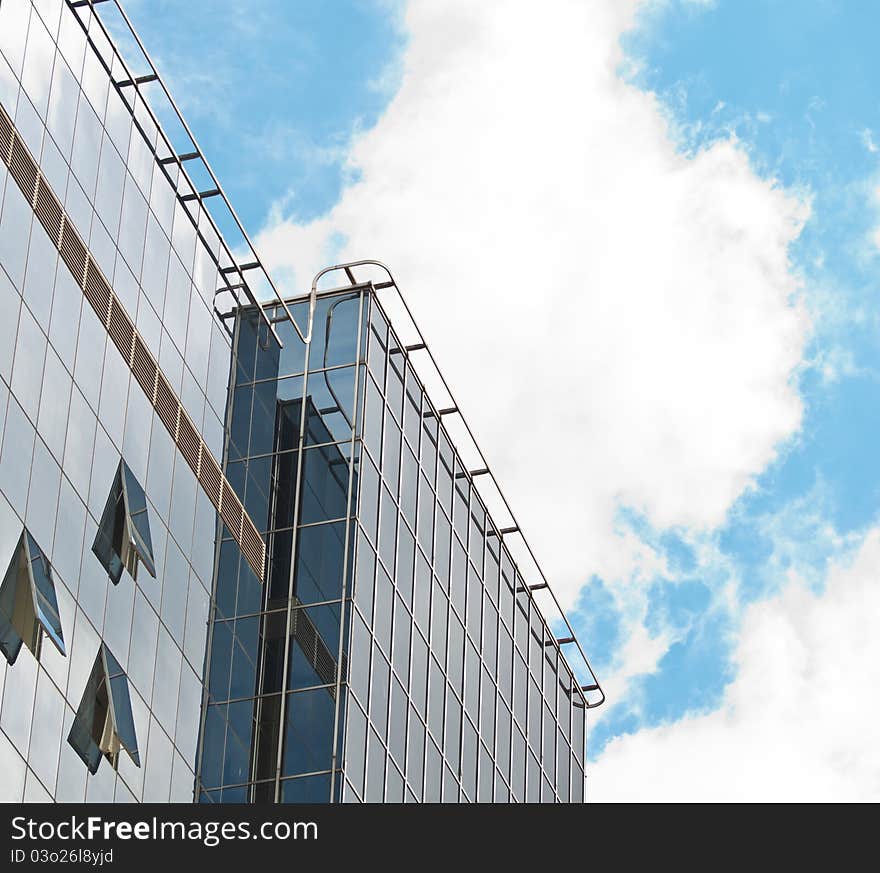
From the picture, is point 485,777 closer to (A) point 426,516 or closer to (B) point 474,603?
(B) point 474,603

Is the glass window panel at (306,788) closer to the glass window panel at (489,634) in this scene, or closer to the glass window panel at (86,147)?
the glass window panel at (489,634)

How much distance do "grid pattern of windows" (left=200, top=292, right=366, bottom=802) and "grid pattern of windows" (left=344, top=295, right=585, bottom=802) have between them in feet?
2.12

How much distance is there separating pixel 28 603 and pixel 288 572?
14.4m

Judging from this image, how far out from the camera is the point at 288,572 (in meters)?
48.9

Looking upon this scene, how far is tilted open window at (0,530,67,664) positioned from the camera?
34.3m

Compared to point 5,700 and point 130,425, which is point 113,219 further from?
point 5,700

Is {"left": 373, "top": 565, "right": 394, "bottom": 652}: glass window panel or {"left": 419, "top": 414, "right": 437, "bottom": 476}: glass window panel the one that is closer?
{"left": 373, "top": 565, "right": 394, "bottom": 652}: glass window panel

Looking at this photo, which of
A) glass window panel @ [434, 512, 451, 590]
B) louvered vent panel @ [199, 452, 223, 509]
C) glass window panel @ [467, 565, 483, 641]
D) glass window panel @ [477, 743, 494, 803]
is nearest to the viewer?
louvered vent panel @ [199, 452, 223, 509]

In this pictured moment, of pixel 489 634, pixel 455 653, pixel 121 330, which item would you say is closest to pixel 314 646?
pixel 455 653

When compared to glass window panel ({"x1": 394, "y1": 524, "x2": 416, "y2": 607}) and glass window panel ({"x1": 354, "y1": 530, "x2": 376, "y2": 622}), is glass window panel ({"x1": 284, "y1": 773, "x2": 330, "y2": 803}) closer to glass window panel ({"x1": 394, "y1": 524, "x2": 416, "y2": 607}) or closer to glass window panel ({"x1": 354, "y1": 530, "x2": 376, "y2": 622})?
glass window panel ({"x1": 354, "y1": 530, "x2": 376, "y2": 622})

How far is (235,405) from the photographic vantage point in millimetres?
49625

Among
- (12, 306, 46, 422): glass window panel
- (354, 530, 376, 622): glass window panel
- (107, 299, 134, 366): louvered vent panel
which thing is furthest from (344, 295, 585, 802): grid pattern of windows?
(12, 306, 46, 422): glass window panel

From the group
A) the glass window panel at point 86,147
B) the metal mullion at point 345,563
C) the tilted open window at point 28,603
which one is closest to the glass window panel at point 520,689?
the metal mullion at point 345,563

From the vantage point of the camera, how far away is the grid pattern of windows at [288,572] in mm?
46125
